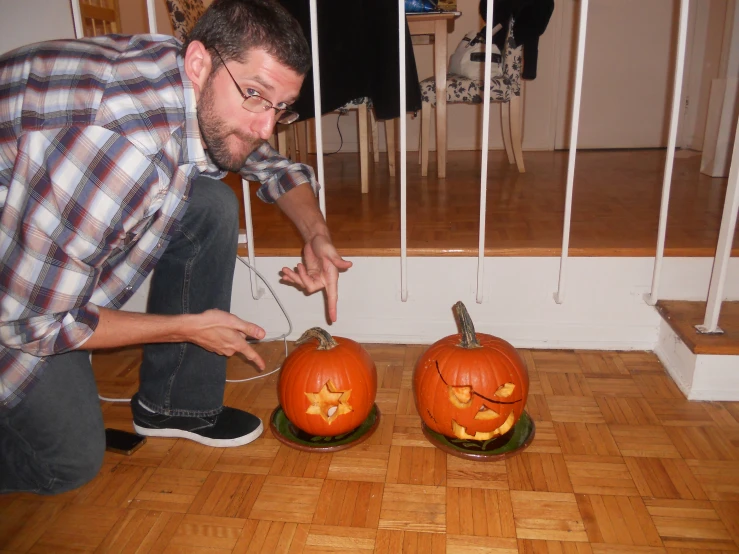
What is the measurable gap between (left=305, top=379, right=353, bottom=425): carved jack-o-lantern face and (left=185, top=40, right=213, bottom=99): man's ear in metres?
0.60

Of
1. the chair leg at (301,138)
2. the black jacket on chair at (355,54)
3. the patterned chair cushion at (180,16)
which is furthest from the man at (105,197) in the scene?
the chair leg at (301,138)

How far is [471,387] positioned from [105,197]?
2.39 feet

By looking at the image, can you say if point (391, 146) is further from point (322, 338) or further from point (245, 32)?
point (245, 32)

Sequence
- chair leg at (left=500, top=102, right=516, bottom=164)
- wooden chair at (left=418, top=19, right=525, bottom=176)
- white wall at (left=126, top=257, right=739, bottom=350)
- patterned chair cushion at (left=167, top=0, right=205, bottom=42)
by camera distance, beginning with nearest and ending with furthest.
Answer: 1. white wall at (left=126, top=257, right=739, bottom=350)
2. patterned chair cushion at (left=167, top=0, right=205, bottom=42)
3. wooden chair at (left=418, top=19, right=525, bottom=176)
4. chair leg at (left=500, top=102, right=516, bottom=164)

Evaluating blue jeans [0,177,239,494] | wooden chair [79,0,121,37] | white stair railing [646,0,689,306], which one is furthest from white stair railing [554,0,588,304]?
wooden chair [79,0,121,37]

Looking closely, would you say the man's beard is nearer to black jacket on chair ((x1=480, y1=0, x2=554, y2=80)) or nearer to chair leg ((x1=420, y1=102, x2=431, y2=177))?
chair leg ((x1=420, y1=102, x2=431, y2=177))

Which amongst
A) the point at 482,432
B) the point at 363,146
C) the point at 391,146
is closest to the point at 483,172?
the point at 482,432

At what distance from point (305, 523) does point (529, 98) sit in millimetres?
3530

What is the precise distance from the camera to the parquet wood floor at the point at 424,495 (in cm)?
95

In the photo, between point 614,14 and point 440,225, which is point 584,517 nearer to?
point 440,225

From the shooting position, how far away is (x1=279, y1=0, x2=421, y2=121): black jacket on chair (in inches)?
76.7

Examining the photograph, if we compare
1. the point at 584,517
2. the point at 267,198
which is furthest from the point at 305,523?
the point at 267,198

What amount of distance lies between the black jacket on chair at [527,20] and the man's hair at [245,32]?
209cm

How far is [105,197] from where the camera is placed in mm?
789
